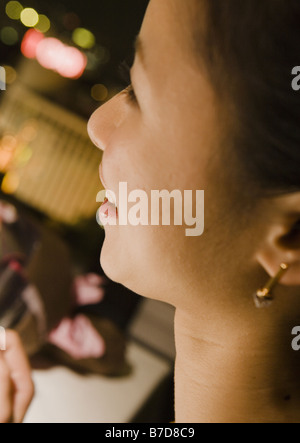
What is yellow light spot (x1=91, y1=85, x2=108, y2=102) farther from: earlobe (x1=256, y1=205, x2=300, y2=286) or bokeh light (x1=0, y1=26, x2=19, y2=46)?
earlobe (x1=256, y1=205, x2=300, y2=286)

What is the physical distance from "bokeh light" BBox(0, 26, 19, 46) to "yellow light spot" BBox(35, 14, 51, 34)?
0.37 meters

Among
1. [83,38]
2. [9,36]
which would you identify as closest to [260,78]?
[83,38]

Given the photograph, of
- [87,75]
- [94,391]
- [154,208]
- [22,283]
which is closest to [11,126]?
[87,75]

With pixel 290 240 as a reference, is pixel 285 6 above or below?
above

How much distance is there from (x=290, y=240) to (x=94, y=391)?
1002 millimetres

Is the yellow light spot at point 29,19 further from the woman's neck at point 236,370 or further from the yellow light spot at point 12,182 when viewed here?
the woman's neck at point 236,370

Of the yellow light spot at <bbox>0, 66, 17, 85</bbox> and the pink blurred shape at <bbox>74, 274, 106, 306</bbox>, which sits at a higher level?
the yellow light spot at <bbox>0, 66, 17, 85</bbox>

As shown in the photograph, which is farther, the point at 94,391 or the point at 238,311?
the point at 94,391

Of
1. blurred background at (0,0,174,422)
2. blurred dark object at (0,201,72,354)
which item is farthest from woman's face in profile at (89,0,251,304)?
blurred background at (0,0,174,422)

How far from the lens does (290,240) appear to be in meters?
0.56

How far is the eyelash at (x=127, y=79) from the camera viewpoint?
58 cm

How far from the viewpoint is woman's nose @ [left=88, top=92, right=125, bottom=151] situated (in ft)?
1.97

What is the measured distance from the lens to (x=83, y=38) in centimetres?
542

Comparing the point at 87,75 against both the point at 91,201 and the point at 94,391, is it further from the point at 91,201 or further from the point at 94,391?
the point at 94,391
